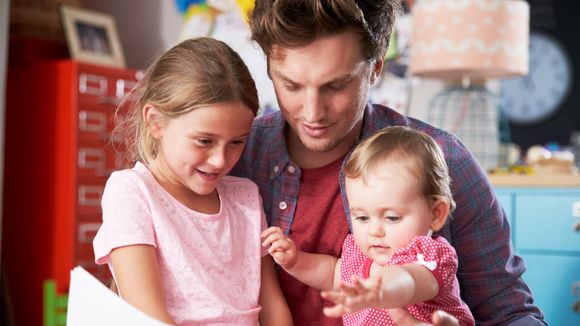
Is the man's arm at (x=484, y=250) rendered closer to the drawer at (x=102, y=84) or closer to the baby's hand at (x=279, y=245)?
the baby's hand at (x=279, y=245)

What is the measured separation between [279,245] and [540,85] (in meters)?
4.08

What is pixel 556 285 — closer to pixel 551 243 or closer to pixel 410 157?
pixel 551 243

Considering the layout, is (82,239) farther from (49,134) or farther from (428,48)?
(428,48)

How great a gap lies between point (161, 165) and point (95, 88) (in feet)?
7.08

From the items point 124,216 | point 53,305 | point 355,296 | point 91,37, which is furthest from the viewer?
point 91,37

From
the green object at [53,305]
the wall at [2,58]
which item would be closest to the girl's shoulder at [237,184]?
the wall at [2,58]

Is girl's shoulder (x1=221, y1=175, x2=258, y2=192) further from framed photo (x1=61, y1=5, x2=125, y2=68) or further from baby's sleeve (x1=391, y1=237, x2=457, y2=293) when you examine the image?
framed photo (x1=61, y1=5, x2=125, y2=68)

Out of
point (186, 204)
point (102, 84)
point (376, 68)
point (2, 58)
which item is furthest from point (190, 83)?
point (102, 84)

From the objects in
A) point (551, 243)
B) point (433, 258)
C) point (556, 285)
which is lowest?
point (556, 285)

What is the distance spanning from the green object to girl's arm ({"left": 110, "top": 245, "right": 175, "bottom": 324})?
7.30 ft

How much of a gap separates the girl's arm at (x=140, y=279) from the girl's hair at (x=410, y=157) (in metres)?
0.36

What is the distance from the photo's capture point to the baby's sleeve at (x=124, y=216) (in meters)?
1.23

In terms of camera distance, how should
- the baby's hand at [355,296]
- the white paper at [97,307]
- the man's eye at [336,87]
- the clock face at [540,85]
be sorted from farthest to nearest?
the clock face at [540,85]
the man's eye at [336,87]
the white paper at [97,307]
the baby's hand at [355,296]

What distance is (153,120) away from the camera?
1.35 metres
